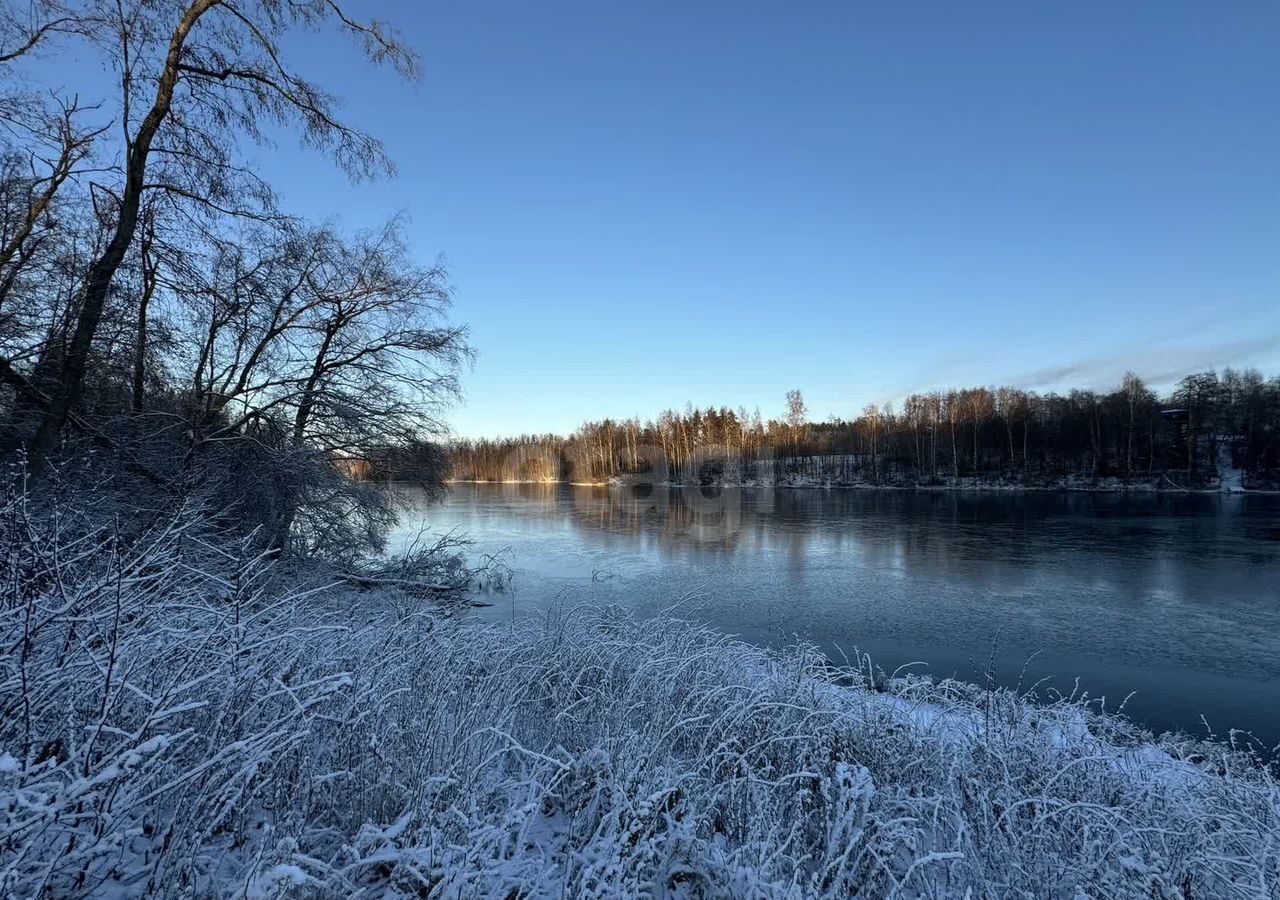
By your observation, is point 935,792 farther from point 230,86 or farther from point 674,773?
point 230,86

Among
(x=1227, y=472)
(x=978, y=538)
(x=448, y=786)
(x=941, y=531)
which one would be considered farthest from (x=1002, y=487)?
(x=448, y=786)

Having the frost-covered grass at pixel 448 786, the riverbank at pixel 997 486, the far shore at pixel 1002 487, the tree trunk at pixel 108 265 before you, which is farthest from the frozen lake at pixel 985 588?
the riverbank at pixel 997 486

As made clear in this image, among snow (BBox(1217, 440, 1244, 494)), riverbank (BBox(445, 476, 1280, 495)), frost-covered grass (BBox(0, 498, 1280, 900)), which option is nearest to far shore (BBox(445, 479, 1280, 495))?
riverbank (BBox(445, 476, 1280, 495))

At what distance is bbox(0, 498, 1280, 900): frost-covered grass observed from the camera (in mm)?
1850

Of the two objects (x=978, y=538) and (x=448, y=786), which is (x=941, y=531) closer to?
(x=978, y=538)

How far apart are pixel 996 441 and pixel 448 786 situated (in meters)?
66.0

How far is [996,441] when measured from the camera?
5794 cm

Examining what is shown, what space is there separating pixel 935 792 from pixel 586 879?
9.31 ft

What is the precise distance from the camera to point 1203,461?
49.5 m

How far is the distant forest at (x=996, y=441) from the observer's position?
162ft

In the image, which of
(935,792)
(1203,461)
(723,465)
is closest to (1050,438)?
(1203,461)

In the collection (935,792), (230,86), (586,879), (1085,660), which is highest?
(230,86)

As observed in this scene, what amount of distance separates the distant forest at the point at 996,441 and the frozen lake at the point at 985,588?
70.9ft

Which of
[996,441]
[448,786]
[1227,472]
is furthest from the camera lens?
[996,441]
